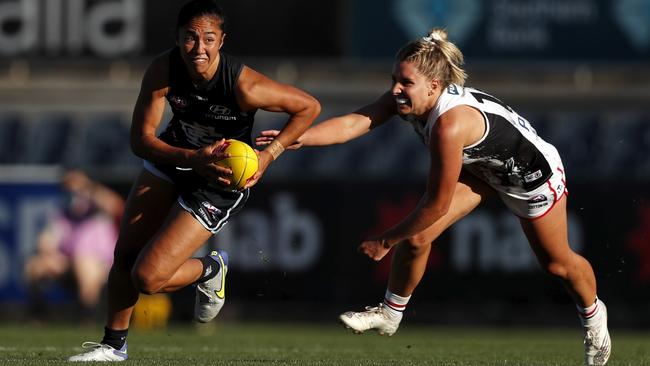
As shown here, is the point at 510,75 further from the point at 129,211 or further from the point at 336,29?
the point at 129,211

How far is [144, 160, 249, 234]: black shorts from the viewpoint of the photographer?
792cm

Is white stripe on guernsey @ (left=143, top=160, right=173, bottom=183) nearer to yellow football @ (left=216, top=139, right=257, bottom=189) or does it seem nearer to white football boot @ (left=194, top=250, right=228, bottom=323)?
yellow football @ (left=216, top=139, right=257, bottom=189)

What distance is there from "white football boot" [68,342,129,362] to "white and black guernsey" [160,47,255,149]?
130cm

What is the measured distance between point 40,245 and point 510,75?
32.1ft

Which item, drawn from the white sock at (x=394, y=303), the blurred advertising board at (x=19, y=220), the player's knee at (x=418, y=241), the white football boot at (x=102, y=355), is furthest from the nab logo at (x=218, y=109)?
the blurred advertising board at (x=19, y=220)

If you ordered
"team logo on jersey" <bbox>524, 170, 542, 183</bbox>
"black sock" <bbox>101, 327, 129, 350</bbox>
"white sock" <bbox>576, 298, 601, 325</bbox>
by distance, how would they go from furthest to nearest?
1. "black sock" <bbox>101, 327, 129, 350</bbox>
2. "white sock" <bbox>576, 298, 601, 325</bbox>
3. "team logo on jersey" <bbox>524, 170, 542, 183</bbox>

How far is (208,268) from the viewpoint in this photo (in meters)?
8.38

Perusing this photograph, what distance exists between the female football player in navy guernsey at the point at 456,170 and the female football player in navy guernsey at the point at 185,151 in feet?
1.10

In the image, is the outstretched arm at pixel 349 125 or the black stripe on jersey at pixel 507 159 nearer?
the black stripe on jersey at pixel 507 159

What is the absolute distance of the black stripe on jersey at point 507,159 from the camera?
7664 millimetres

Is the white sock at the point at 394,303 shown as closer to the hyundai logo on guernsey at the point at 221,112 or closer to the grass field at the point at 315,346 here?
the grass field at the point at 315,346

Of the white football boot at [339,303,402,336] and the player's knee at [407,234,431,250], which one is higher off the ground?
the player's knee at [407,234,431,250]

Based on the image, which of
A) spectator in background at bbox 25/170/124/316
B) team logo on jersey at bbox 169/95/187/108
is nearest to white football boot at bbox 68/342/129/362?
team logo on jersey at bbox 169/95/187/108

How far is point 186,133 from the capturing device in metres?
7.92
